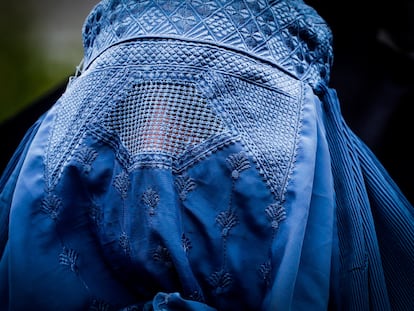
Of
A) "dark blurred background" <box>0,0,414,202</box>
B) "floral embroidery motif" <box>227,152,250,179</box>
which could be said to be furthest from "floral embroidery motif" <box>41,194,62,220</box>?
"dark blurred background" <box>0,0,414,202</box>

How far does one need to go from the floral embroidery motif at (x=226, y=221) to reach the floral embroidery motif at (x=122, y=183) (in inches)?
7.1

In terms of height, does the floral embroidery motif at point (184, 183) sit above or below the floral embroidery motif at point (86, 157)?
below

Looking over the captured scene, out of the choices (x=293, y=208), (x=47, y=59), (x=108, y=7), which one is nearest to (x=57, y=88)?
(x=47, y=59)

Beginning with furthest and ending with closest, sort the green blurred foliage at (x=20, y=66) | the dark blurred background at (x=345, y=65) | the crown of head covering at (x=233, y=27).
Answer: the green blurred foliage at (x=20, y=66) < the dark blurred background at (x=345, y=65) < the crown of head covering at (x=233, y=27)

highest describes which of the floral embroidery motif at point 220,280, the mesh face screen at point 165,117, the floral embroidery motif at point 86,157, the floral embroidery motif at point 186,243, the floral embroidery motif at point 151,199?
the mesh face screen at point 165,117

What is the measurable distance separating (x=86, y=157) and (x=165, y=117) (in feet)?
0.56

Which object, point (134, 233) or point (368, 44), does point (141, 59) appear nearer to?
point (134, 233)

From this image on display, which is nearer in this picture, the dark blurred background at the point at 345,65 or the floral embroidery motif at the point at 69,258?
the floral embroidery motif at the point at 69,258

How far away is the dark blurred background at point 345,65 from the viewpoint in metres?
2.11

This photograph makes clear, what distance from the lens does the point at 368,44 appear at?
2.22m

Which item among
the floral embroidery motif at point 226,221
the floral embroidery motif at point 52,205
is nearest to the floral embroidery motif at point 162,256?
the floral embroidery motif at point 226,221

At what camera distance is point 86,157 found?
1039 mm

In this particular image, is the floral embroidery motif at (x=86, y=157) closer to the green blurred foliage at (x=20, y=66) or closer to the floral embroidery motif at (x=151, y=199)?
the floral embroidery motif at (x=151, y=199)

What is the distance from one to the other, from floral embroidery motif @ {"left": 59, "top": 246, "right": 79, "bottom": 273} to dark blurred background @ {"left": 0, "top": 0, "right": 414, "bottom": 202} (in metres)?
1.34
